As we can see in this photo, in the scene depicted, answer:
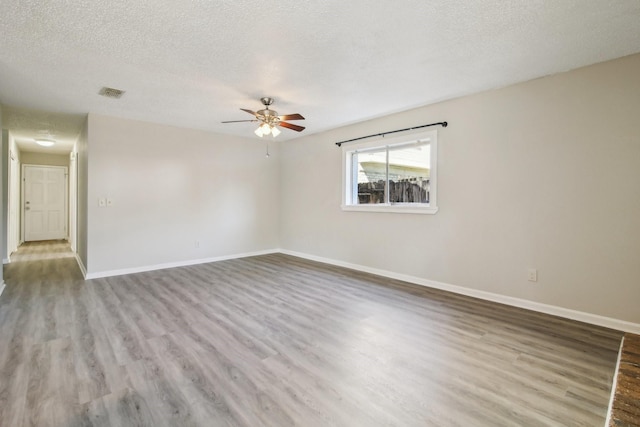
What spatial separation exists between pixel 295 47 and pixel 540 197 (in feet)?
9.53

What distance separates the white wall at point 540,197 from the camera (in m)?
2.75

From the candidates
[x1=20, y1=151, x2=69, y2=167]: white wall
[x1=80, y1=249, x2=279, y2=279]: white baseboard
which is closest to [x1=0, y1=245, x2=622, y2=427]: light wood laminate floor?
[x1=80, y1=249, x2=279, y2=279]: white baseboard

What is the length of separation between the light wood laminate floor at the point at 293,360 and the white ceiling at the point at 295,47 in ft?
8.11

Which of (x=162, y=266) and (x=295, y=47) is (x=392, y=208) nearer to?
(x=295, y=47)

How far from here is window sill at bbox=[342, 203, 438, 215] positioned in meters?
4.10

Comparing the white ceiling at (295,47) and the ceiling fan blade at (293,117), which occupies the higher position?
the white ceiling at (295,47)

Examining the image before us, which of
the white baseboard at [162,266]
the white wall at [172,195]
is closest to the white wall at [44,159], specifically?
the white wall at [172,195]

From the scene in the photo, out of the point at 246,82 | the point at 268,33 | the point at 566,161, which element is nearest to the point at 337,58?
the point at 268,33

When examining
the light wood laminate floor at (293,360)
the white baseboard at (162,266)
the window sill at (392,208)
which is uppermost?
the window sill at (392,208)

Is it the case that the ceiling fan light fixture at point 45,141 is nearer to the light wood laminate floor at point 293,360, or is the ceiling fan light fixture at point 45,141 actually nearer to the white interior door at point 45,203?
the white interior door at point 45,203

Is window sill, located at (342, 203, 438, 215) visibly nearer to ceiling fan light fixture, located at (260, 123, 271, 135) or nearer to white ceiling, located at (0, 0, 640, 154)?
white ceiling, located at (0, 0, 640, 154)

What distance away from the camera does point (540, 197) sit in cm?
319

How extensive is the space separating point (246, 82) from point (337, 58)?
1.10 metres

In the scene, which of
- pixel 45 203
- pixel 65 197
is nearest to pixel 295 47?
pixel 65 197
